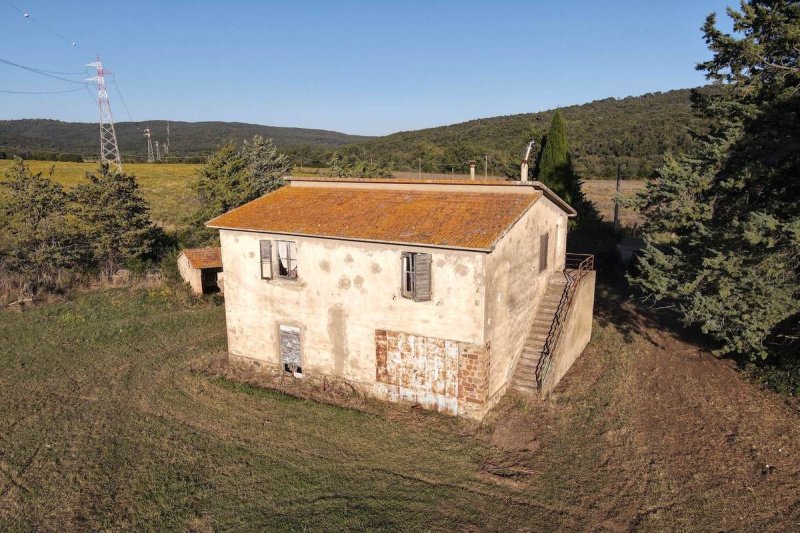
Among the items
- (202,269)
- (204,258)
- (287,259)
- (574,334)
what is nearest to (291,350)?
(287,259)

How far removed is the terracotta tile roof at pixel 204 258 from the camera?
28.2 m

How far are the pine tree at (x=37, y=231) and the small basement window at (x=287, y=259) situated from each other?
18.3 m

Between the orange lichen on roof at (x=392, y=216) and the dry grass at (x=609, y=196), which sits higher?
the orange lichen on roof at (x=392, y=216)

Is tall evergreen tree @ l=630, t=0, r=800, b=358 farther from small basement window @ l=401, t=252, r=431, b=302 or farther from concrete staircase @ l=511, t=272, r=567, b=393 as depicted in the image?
small basement window @ l=401, t=252, r=431, b=302

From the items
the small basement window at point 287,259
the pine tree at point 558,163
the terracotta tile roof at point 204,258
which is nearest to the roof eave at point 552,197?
the small basement window at point 287,259

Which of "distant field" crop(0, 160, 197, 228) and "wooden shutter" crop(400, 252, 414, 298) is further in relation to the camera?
"distant field" crop(0, 160, 197, 228)

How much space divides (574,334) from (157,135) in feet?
522

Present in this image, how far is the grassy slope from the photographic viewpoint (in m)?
11.2

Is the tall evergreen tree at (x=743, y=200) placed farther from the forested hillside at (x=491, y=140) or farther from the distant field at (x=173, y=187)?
the distant field at (x=173, y=187)

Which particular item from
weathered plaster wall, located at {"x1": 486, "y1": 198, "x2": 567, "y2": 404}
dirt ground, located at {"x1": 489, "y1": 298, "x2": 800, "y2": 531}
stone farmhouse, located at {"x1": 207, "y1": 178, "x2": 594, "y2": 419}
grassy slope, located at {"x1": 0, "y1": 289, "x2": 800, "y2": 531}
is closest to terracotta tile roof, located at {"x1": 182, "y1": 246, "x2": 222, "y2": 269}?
grassy slope, located at {"x1": 0, "y1": 289, "x2": 800, "y2": 531}

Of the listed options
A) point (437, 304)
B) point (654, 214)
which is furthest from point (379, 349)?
point (654, 214)

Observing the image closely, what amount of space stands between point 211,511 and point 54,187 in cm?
2598

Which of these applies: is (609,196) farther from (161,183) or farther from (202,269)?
(161,183)

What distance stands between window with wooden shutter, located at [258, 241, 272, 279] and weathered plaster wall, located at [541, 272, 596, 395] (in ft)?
30.7
